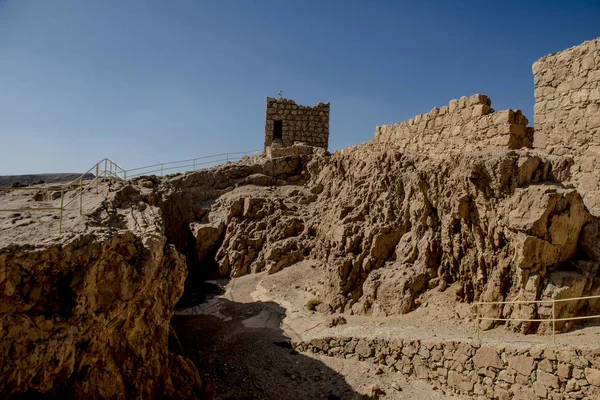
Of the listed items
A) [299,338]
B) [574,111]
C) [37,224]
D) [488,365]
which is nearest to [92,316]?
[37,224]

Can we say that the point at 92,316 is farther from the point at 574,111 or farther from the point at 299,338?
the point at 574,111

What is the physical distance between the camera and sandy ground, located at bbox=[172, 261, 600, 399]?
Answer: 11.3 metres

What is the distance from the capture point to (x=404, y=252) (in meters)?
15.3

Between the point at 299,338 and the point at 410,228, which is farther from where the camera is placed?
the point at 410,228

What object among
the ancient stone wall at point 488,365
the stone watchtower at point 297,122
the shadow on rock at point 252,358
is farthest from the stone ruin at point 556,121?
the stone watchtower at point 297,122

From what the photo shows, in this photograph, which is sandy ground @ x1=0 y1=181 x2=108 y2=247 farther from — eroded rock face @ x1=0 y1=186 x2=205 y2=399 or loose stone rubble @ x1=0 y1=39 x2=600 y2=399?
eroded rock face @ x1=0 y1=186 x2=205 y2=399

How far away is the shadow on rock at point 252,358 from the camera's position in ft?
38.5

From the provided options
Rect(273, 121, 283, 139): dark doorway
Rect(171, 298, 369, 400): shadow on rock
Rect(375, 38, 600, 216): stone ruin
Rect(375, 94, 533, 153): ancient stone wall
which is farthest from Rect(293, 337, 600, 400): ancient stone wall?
Rect(273, 121, 283, 139): dark doorway

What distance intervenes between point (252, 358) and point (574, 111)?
11.4 m

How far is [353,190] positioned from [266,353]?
7.99 metres

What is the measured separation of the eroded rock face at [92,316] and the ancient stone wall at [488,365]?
16.9ft

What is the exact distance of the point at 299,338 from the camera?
1427 centimetres

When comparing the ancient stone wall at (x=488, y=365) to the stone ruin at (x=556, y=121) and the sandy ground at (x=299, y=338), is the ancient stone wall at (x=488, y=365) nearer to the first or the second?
the sandy ground at (x=299, y=338)

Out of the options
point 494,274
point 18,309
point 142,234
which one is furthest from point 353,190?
point 18,309
